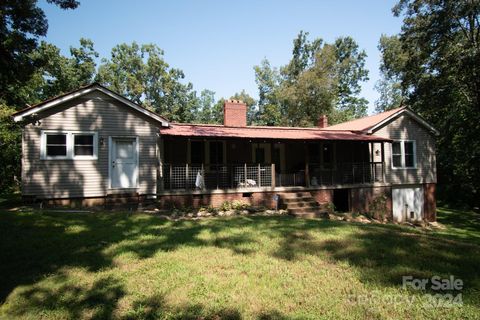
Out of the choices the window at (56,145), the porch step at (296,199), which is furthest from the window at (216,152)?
the window at (56,145)

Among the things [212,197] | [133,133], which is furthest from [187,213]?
[133,133]

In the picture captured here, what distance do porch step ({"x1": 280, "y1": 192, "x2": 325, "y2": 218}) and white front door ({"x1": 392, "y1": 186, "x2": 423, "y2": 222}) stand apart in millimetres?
6709

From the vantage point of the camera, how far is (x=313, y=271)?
530 centimetres

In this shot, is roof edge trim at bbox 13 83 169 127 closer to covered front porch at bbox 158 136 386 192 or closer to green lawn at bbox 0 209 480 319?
covered front porch at bbox 158 136 386 192

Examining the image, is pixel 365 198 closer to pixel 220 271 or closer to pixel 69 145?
pixel 220 271

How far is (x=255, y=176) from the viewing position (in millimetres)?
14727

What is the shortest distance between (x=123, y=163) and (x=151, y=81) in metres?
35.1

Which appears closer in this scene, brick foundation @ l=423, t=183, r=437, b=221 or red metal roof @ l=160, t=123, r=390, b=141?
red metal roof @ l=160, t=123, r=390, b=141

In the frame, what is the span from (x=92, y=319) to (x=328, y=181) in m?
14.5

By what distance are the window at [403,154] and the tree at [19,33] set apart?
1926 centimetres

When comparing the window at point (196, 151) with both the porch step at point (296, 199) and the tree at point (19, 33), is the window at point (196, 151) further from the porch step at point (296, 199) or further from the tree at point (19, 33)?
the tree at point (19, 33)

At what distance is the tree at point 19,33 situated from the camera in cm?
1133

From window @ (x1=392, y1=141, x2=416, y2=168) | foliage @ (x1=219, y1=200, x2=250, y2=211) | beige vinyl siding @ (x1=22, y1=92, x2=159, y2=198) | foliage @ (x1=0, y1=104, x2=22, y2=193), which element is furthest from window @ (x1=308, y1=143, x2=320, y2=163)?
foliage @ (x1=0, y1=104, x2=22, y2=193)

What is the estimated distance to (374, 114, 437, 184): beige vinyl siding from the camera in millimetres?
17953
